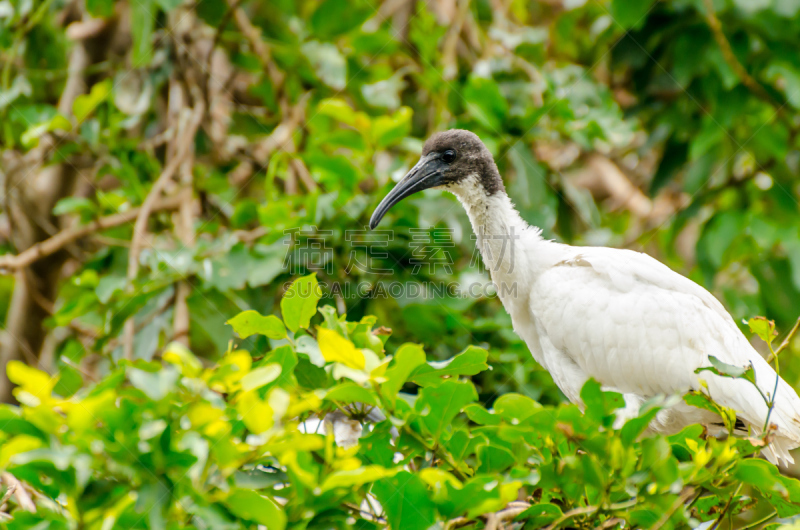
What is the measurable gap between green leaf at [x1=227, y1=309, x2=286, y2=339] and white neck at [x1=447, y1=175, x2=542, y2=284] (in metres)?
1.46

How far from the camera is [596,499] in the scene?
5.65ft

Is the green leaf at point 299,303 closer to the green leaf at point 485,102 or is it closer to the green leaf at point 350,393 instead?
the green leaf at point 350,393

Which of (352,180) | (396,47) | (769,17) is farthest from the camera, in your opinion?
(396,47)

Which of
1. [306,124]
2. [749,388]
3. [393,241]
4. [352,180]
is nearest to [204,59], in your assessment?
[306,124]

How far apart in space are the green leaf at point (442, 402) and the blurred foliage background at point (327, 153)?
1.51m

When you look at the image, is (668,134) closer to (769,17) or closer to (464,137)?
(769,17)

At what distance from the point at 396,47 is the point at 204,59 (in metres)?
1.31

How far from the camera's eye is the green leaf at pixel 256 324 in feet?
6.11

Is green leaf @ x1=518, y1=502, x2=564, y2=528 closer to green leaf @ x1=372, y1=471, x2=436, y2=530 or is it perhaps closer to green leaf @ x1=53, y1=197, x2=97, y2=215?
green leaf @ x1=372, y1=471, x2=436, y2=530

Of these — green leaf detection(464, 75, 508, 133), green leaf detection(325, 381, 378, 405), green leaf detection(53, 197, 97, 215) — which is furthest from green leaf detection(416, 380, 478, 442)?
green leaf detection(53, 197, 97, 215)

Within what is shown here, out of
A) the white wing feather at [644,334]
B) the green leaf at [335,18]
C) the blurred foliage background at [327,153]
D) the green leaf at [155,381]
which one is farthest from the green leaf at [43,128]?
the green leaf at [155,381]

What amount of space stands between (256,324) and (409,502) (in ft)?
2.16

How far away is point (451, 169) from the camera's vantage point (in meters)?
3.21

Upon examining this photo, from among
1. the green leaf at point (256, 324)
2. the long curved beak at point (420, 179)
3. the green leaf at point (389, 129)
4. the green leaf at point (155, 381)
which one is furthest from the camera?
the green leaf at point (389, 129)
